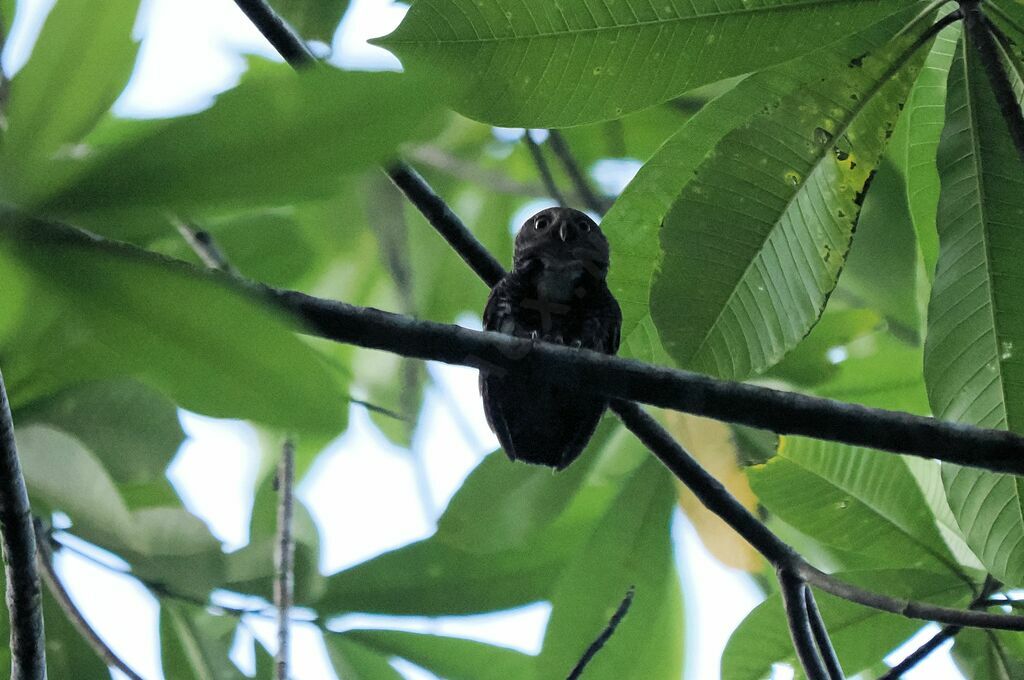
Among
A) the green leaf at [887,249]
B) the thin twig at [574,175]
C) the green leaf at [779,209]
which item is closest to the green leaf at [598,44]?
the green leaf at [779,209]

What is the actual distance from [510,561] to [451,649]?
31 centimetres

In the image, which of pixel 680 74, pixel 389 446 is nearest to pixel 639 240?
pixel 680 74

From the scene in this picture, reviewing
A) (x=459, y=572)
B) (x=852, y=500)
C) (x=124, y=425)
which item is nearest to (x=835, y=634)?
(x=852, y=500)

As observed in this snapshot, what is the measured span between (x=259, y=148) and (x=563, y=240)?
2466 millimetres

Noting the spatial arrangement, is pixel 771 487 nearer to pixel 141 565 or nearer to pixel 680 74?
pixel 680 74

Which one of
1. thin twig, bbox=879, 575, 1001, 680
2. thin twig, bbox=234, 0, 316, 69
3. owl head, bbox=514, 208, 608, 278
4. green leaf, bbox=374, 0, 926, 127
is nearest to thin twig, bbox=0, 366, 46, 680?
thin twig, bbox=234, 0, 316, 69

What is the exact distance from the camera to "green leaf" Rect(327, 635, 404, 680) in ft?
9.77

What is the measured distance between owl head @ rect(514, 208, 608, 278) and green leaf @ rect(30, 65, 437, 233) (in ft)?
7.77

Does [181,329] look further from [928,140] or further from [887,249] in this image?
[887,249]

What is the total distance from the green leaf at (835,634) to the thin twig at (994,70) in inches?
49.7

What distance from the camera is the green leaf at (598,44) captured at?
82.4 inches

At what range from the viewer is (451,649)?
298 cm

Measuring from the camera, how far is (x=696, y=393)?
175cm

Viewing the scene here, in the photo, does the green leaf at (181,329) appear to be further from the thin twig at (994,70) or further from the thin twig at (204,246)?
the thin twig at (204,246)
